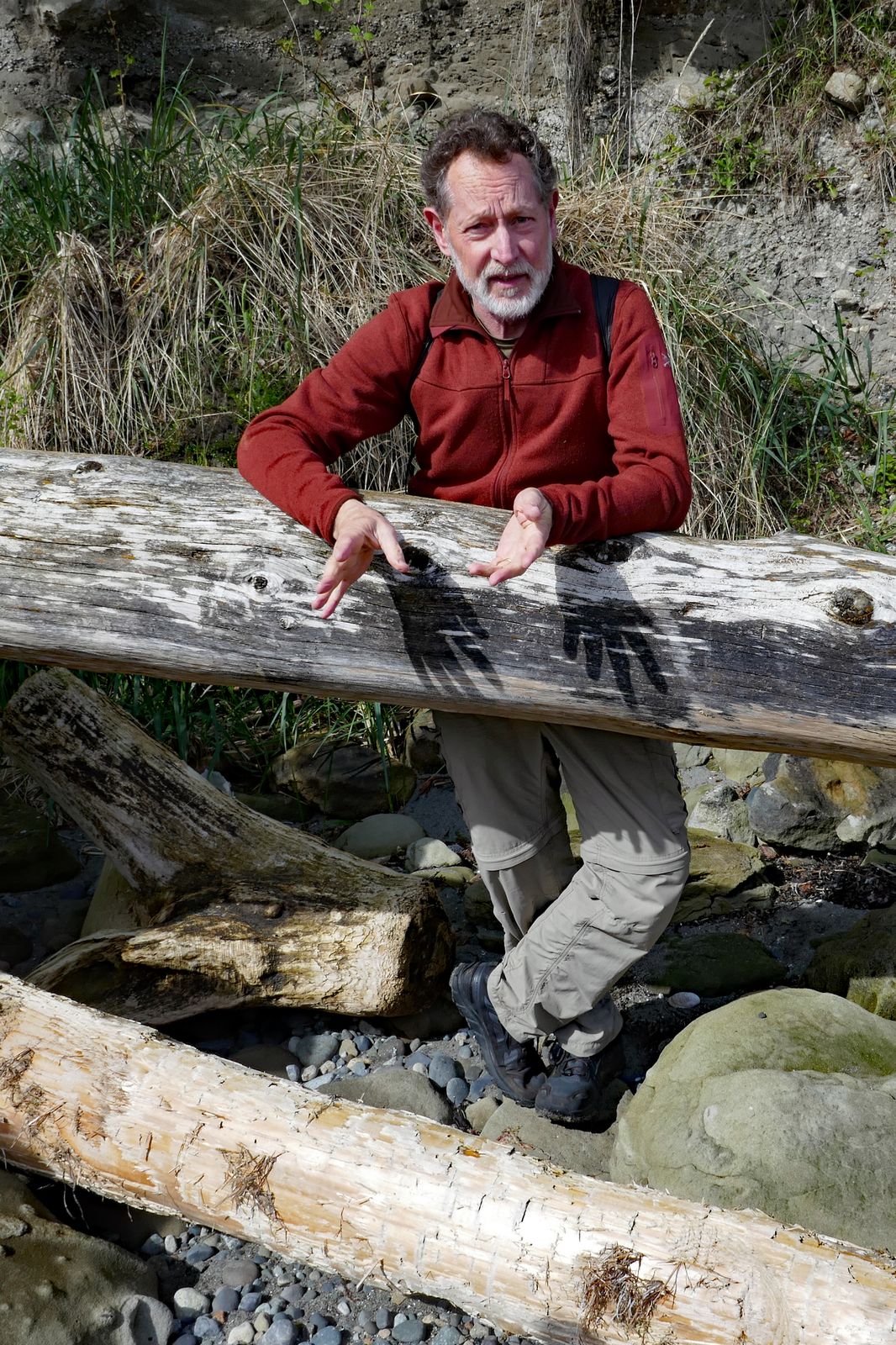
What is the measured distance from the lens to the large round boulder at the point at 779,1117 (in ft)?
7.21

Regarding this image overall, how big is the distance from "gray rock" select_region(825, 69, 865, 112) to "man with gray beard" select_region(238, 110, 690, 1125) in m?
4.11

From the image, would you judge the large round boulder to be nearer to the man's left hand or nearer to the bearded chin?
the man's left hand

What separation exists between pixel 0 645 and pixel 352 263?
2993 mm

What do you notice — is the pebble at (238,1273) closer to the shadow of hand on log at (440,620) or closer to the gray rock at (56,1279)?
the gray rock at (56,1279)

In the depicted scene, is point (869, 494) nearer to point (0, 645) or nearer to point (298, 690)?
point (298, 690)

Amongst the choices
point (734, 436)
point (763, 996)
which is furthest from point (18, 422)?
point (763, 996)

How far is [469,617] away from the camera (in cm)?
238

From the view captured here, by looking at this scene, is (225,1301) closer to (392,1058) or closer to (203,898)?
(392,1058)

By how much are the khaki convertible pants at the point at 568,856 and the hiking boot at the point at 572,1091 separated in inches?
1.6

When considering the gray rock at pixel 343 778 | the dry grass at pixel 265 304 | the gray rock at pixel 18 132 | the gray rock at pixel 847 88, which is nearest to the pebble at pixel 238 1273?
the gray rock at pixel 343 778

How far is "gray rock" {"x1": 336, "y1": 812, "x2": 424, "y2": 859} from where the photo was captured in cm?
399

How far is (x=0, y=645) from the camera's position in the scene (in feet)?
8.70

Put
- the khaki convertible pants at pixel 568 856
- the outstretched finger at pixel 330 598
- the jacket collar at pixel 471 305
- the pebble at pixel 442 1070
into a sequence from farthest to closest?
the pebble at pixel 442 1070 → the khaki convertible pants at pixel 568 856 → the jacket collar at pixel 471 305 → the outstretched finger at pixel 330 598

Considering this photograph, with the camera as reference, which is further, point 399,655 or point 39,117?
point 39,117
